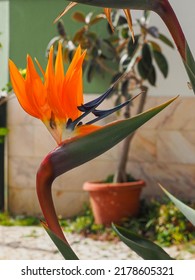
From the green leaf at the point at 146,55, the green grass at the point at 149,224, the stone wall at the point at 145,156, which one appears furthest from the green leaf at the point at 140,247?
the stone wall at the point at 145,156

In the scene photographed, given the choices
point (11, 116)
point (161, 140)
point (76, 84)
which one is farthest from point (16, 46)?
point (76, 84)

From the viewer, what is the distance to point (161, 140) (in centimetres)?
290

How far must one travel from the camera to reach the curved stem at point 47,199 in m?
0.43

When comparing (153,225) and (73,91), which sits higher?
(73,91)

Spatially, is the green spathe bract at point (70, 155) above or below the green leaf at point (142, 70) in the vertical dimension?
above

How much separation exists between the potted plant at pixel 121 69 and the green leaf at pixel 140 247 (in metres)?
2.03

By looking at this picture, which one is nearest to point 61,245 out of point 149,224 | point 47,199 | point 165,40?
point 47,199

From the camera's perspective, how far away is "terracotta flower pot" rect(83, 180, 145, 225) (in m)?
2.71

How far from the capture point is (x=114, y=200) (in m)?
2.73

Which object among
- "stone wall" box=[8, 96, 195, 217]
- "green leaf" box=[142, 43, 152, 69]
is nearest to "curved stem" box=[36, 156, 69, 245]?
"green leaf" box=[142, 43, 152, 69]

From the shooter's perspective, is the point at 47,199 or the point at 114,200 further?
the point at 114,200

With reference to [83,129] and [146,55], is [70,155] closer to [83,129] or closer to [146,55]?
[83,129]

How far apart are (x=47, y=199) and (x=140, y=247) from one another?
0.34ft

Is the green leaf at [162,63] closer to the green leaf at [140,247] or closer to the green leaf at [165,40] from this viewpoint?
the green leaf at [165,40]
